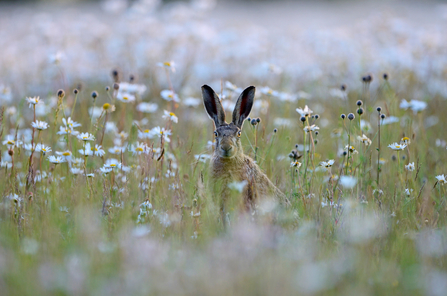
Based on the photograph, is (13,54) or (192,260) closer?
(192,260)

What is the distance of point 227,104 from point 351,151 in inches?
61.6

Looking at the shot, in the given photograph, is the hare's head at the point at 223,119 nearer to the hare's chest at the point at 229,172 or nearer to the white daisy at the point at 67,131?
the hare's chest at the point at 229,172

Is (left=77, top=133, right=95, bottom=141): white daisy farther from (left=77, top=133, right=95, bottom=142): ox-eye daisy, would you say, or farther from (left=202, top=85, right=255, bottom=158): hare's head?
(left=202, top=85, right=255, bottom=158): hare's head

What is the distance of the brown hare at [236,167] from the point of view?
11.0 ft

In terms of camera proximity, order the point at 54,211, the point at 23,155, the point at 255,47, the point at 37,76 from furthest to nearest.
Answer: the point at 255,47 → the point at 37,76 → the point at 23,155 → the point at 54,211

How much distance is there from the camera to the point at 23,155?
14.5 feet

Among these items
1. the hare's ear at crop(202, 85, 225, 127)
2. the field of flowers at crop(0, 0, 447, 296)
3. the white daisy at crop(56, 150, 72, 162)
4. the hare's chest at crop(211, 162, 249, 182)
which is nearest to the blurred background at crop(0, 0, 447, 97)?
the field of flowers at crop(0, 0, 447, 296)

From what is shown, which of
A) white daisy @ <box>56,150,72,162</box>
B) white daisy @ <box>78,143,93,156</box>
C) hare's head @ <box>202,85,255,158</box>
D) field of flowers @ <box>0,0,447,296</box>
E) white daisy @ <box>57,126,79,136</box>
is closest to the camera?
field of flowers @ <box>0,0,447,296</box>

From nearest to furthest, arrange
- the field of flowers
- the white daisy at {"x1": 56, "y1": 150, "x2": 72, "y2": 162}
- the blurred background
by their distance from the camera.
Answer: the field of flowers
the white daisy at {"x1": 56, "y1": 150, "x2": 72, "y2": 162}
the blurred background

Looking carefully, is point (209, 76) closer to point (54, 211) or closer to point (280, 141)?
point (280, 141)

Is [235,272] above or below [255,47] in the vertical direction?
below

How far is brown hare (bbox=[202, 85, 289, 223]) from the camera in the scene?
11.0 ft

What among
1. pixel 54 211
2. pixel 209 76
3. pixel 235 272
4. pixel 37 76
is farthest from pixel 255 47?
pixel 235 272

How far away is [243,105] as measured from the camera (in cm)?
383
